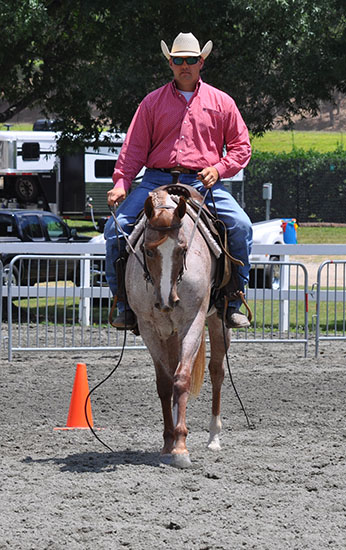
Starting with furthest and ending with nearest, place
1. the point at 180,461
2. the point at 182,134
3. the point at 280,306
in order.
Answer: the point at 280,306 < the point at 182,134 < the point at 180,461

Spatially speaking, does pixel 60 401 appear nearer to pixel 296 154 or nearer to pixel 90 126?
pixel 90 126

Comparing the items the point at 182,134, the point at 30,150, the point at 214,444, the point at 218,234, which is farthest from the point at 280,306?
the point at 30,150

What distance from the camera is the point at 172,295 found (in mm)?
6301

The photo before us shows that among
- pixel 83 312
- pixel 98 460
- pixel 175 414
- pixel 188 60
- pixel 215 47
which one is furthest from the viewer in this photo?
pixel 215 47

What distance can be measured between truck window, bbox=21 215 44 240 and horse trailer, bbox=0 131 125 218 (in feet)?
38.7

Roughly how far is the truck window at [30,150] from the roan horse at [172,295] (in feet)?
86.8

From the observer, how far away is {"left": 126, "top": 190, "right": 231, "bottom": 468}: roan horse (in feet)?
20.8

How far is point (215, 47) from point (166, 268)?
1137 centimetres

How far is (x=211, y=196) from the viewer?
279 inches

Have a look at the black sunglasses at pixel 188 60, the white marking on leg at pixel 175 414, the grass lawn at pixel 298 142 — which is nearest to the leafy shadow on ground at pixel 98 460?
the white marking on leg at pixel 175 414

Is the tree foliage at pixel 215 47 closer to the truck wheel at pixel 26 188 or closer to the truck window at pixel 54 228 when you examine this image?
the truck window at pixel 54 228

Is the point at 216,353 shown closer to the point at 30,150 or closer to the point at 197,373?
the point at 197,373

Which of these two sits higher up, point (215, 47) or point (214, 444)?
point (215, 47)

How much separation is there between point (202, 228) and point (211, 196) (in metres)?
0.39
